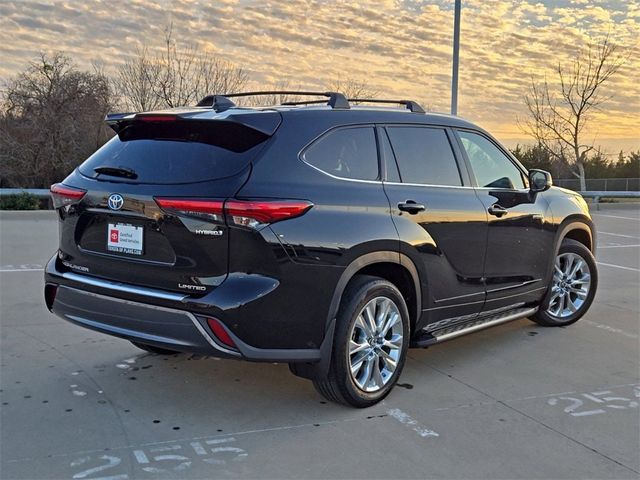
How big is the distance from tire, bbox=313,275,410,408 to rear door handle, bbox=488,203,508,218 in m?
1.29

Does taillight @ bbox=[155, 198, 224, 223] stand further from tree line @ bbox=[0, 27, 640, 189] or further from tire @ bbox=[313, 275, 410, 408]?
tree line @ bbox=[0, 27, 640, 189]

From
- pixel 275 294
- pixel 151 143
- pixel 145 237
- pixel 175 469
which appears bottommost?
pixel 175 469

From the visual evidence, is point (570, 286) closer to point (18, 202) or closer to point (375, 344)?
point (375, 344)

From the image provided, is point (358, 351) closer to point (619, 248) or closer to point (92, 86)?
point (619, 248)

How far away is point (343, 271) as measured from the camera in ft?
13.0

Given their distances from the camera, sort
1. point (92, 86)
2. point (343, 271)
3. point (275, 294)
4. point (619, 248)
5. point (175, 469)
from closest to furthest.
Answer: point (175, 469)
point (275, 294)
point (343, 271)
point (619, 248)
point (92, 86)

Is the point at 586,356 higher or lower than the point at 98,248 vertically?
lower

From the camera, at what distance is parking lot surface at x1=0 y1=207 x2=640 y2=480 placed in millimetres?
3492

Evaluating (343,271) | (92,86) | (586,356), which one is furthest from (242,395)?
(92,86)

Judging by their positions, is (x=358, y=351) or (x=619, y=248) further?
(x=619, y=248)

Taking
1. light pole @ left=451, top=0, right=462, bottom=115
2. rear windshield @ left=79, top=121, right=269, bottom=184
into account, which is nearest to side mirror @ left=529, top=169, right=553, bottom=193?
rear windshield @ left=79, top=121, right=269, bottom=184

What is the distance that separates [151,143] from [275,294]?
127cm

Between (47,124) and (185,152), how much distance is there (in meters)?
18.7

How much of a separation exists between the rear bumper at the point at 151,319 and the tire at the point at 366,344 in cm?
19
